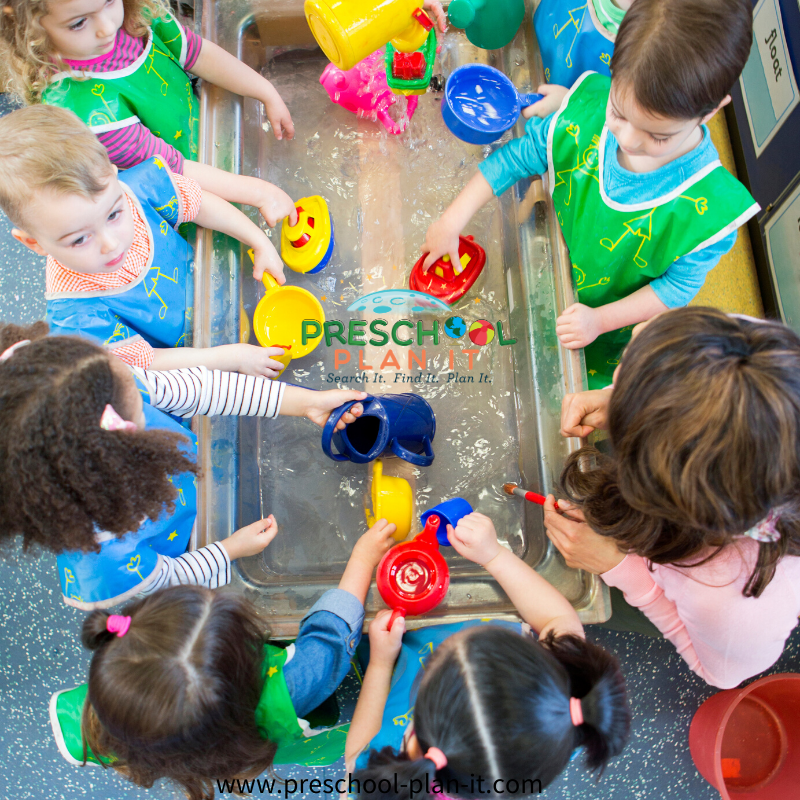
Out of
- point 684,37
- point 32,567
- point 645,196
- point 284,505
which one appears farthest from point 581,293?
point 32,567

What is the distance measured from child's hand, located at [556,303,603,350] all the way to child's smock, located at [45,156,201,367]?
69cm

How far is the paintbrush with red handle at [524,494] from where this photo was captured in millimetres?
1007

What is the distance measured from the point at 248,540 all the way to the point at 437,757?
481 millimetres

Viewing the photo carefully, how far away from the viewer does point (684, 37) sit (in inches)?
27.2

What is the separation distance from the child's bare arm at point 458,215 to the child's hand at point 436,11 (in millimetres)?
278

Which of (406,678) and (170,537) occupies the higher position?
(170,537)

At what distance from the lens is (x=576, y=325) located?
998 mm

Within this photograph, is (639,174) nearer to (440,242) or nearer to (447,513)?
(440,242)

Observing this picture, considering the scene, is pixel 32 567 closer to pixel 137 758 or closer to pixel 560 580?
pixel 137 758

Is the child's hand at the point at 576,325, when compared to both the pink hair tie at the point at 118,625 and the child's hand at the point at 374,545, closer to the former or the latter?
the child's hand at the point at 374,545

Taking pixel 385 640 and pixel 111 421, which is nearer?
pixel 111 421

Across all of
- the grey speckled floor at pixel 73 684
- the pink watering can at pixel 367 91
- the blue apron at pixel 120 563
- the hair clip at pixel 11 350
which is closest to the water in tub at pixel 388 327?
the pink watering can at pixel 367 91

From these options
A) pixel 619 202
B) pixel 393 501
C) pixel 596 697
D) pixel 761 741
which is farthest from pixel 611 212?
pixel 761 741

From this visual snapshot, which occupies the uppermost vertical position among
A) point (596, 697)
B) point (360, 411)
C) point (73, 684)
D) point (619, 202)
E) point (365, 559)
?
point (619, 202)
